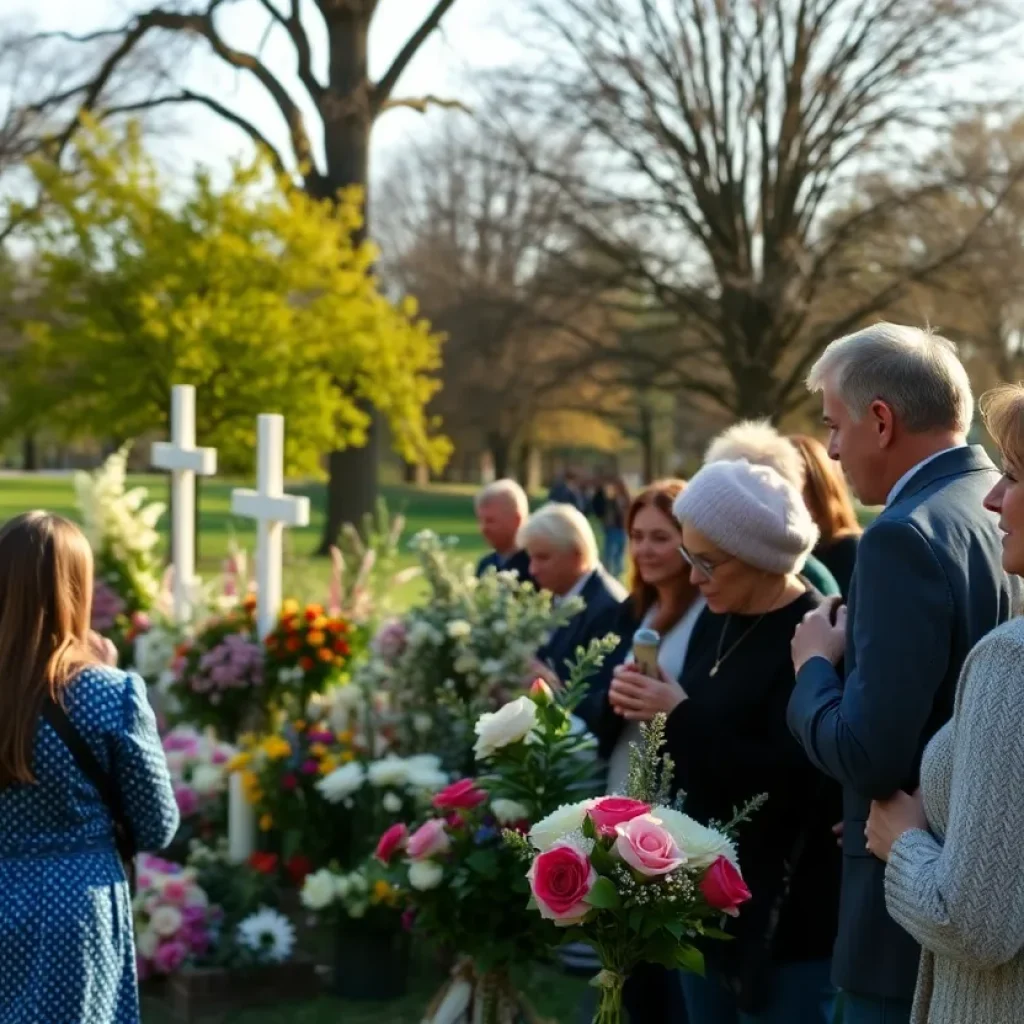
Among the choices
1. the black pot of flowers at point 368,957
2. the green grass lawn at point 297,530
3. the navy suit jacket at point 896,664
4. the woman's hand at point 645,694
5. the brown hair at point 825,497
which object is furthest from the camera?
the green grass lawn at point 297,530

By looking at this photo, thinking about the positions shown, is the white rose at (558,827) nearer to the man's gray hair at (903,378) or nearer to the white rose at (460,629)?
the man's gray hair at (903,378)

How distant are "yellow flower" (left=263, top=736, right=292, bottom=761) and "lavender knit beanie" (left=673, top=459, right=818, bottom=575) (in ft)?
11.0

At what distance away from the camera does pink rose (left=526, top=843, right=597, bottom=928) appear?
243 cm

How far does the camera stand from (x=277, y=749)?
652 cm

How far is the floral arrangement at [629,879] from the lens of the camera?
2.43 m

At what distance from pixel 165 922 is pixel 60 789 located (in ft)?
8.16

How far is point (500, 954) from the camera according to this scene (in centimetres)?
417

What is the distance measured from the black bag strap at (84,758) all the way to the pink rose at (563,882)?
4.17 ft

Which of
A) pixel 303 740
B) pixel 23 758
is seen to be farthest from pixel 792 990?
pixel 303 740

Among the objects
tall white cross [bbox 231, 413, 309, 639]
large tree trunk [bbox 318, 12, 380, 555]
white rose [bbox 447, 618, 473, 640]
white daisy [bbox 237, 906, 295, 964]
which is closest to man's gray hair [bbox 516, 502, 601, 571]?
white rose [bbox 447, 618, 473, 640]

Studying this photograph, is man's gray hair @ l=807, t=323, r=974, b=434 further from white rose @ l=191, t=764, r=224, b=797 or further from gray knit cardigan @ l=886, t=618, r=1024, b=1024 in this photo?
white rose @ l=191, t=764, r=224, b=797

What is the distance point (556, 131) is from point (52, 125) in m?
8.73

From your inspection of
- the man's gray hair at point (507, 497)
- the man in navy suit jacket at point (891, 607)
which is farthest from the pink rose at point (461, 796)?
the man's gray hair at point (507, 497)

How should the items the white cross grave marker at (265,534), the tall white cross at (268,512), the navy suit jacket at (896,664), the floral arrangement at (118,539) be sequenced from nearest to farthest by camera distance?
the navy suit jacket at (896,664)
the white cross grave marker at (265,534)
the tall white cross at (268,512)
the floral arrangement at (118,539)
